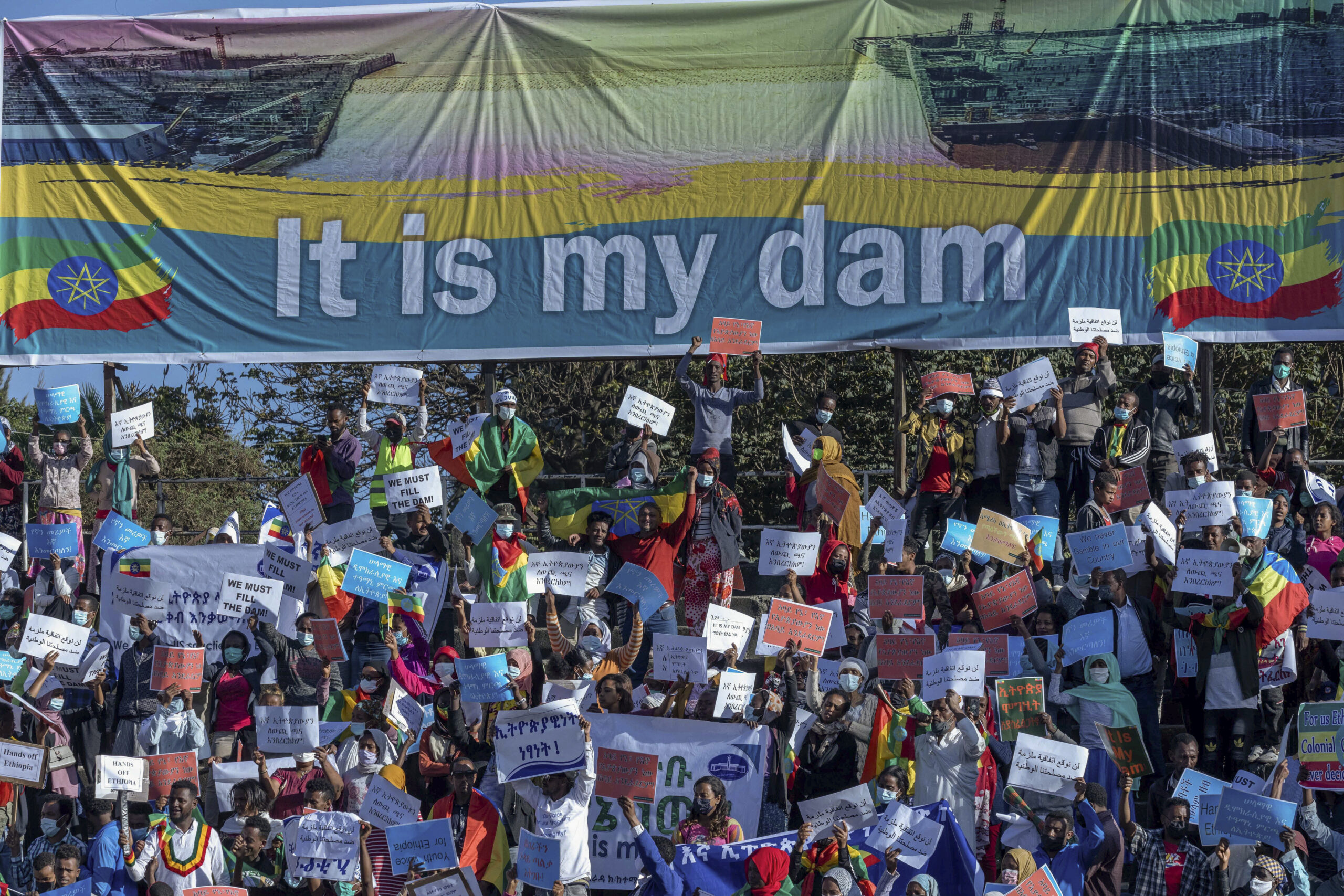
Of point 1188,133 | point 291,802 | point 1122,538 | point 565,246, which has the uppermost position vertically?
point 1188,133

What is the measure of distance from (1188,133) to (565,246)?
6101 millimetres

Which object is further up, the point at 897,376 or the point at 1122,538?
the point at 897,376

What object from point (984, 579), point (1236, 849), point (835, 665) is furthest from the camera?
point (984, 579)

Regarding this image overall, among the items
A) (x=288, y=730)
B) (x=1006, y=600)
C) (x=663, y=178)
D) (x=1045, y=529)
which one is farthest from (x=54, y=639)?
(x=1045, y=529)

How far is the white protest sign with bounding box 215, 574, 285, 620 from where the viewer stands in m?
13.8

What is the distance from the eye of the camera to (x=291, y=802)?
12375mm

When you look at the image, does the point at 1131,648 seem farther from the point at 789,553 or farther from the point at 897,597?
the point at 789,553

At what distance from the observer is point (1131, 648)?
12492 mm

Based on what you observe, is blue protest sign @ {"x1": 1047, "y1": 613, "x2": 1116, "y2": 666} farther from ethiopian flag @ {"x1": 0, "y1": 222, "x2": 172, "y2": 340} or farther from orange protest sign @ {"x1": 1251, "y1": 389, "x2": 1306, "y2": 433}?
ethiopian flag @ {"x1": 0, "y1": 222, "x2": 172, "y2": 340}

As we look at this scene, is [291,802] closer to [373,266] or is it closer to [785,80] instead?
[373,266]

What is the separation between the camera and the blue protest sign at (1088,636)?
12.2 m

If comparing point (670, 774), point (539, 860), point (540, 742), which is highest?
point (540, 742)

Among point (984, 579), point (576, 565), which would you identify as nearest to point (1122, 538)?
point (984, 579)

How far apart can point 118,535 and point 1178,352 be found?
9168 mm
